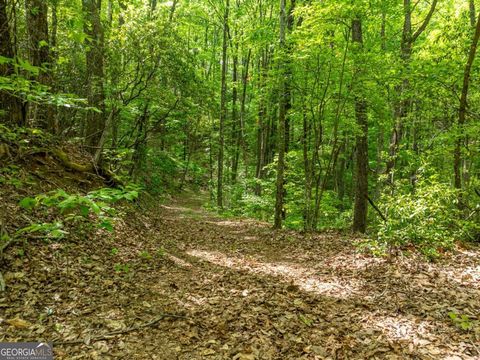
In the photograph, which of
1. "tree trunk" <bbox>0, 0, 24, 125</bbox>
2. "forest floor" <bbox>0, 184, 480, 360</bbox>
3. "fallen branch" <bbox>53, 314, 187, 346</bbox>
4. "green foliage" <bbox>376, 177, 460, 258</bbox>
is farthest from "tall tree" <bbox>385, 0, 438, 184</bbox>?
"tree trunk" <bbox>0, 0, 24, 125</bbox>

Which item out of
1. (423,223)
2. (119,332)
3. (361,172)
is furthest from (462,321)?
(361,172)

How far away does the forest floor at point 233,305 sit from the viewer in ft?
11.0

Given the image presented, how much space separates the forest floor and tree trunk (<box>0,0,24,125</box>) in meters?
2.54

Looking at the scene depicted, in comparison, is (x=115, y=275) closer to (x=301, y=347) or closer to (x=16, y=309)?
(x=16, y=309)

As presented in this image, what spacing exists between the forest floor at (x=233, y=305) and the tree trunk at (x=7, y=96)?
2540 millimetres

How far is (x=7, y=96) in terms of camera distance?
554 cm

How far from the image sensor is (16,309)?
11.3 ft

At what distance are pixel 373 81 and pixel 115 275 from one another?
7.51 meters

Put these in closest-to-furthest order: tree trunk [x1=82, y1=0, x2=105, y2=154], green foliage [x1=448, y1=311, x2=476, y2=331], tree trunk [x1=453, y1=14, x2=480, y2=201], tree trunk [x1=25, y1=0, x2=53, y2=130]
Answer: green foliage [x1=448, y1=311, x2=476, y2=331] < tree trunk [x1=25, y1=0, x2=53, y2=130] < tree trunk [x1=453, y1=14, x2=480, y2=201] < tree trunk [x1=82, y1=0, x2=105, y2=154]

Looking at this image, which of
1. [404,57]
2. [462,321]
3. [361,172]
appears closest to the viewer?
[462,321]

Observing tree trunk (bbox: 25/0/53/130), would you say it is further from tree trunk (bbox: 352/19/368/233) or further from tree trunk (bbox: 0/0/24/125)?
tree trunk (bbox: 352/19/368/233)

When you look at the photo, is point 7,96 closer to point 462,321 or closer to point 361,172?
point 462,321

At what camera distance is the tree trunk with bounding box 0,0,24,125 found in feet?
16.2

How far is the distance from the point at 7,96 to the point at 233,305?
5388 millimetres
